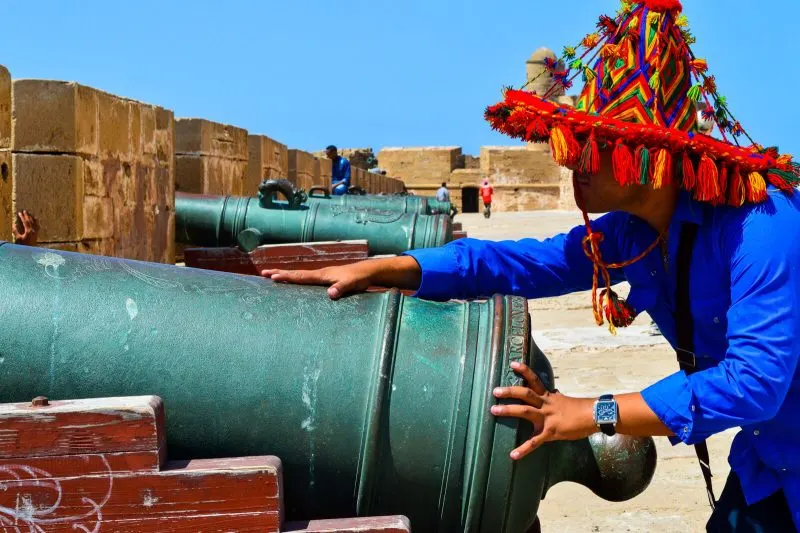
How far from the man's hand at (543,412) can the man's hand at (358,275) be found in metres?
0.42

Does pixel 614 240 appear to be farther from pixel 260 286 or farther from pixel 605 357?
pixel 605 357

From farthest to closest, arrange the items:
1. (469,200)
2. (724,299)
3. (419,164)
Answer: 1. (469,200)
2. (419,164)
3. (724,299)

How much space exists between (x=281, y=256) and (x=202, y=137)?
103 inches

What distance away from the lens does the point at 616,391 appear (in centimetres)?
519

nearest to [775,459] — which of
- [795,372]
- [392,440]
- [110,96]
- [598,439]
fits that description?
[795,372]

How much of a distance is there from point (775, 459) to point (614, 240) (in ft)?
1.98

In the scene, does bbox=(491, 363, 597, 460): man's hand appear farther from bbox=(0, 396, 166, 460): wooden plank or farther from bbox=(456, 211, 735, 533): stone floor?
bbox=(456, 211, 735, 533): stone floor

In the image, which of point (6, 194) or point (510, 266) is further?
point (6, 194)

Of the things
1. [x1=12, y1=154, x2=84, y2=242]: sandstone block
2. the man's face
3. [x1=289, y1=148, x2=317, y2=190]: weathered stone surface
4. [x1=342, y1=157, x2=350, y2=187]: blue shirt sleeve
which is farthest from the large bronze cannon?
[x1=342, y1=157, x2=350, y2=187]: blue shirt sleeve

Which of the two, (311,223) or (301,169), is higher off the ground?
(301,169)

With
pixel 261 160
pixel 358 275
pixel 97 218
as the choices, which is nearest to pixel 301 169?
pixel 261 160

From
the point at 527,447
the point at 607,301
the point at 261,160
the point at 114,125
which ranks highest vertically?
the point at 261,160

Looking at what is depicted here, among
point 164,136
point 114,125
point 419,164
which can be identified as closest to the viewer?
point 114,125

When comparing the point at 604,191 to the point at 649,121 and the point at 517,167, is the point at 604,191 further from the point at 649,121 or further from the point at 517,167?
the point at 517,167
